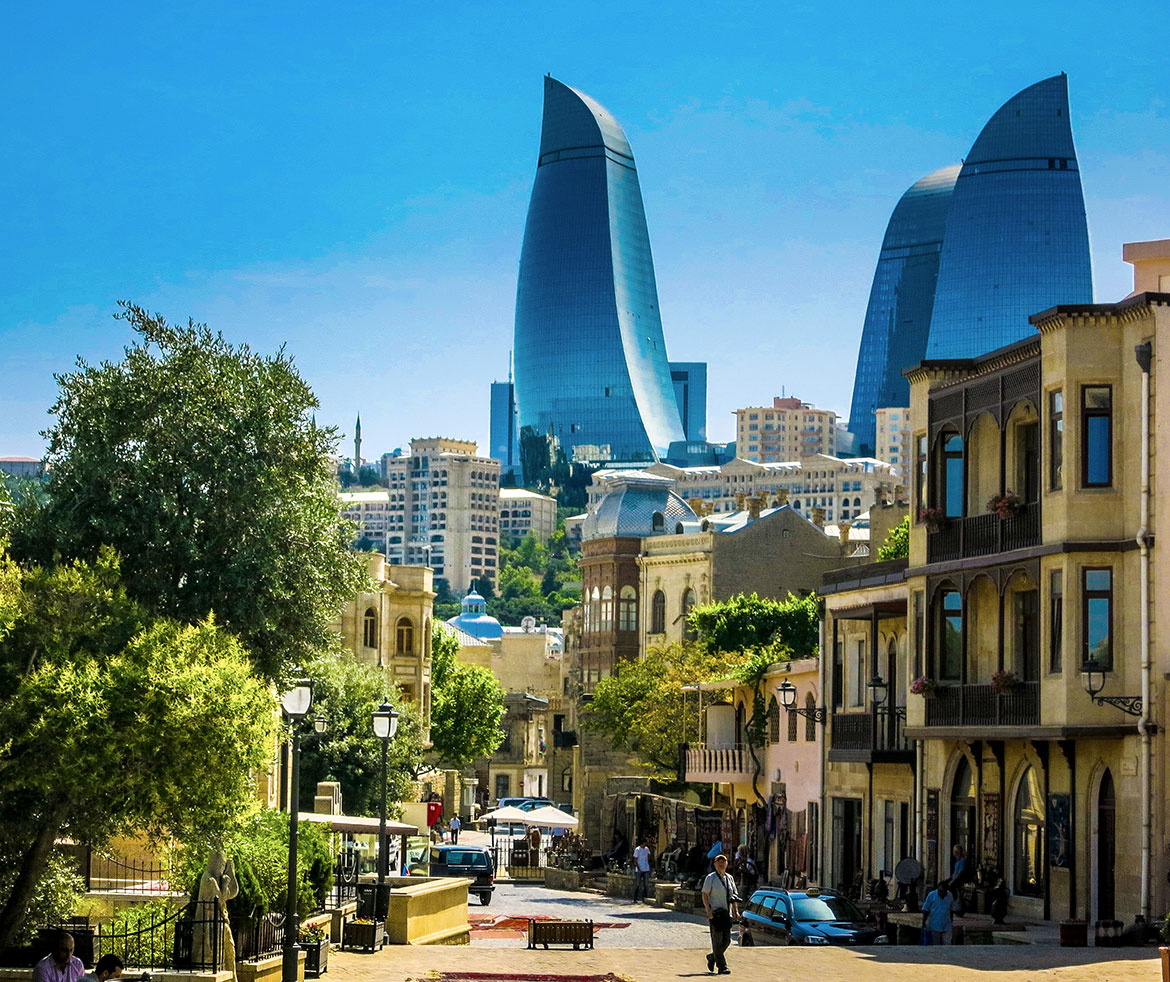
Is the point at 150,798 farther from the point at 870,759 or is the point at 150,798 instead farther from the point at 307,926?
the point at 870,759

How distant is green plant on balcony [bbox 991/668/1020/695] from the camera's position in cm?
4044

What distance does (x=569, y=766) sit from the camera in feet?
499

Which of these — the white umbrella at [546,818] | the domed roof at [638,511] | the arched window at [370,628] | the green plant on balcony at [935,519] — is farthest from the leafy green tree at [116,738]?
the domed roof at [638,511]

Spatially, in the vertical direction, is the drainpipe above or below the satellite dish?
above

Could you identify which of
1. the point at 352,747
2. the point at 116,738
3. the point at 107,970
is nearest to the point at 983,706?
the point at 116,738

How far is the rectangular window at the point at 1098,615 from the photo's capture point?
3803 centimetres

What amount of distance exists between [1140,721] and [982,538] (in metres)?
7.43

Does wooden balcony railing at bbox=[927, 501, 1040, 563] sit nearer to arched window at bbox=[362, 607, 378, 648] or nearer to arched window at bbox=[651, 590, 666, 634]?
arched window at bbox=[362, 607, 378, 648]

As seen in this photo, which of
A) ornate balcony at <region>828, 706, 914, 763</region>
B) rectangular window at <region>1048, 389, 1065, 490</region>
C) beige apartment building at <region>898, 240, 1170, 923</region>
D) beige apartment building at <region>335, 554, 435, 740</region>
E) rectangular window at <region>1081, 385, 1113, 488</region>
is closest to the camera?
beige apartment building at <region>898, 240, 1170, 923</region>

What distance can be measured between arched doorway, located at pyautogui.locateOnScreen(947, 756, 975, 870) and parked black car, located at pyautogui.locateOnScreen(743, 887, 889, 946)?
23.1ft

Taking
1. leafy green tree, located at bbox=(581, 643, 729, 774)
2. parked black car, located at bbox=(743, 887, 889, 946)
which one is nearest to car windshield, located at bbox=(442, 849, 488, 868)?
leafy green tree, located at bbox=(581, 643, 729, 774)

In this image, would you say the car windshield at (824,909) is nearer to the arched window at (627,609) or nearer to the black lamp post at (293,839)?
the black lamp post at (293,839)

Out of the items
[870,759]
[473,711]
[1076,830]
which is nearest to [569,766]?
[473,711]

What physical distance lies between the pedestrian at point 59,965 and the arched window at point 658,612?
8683cm
